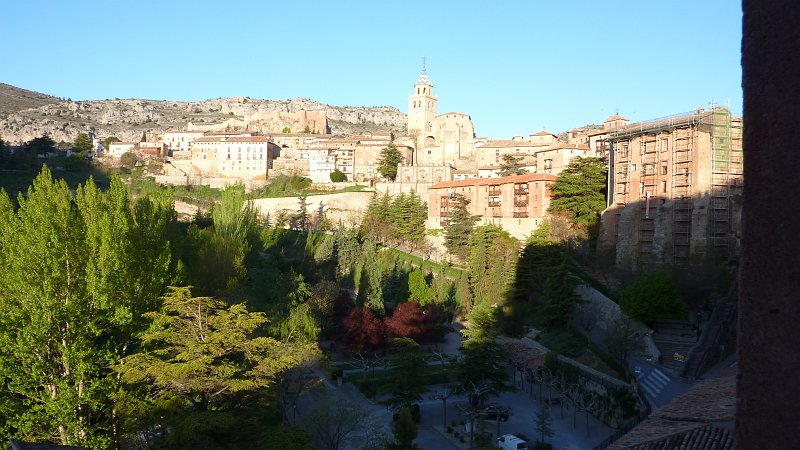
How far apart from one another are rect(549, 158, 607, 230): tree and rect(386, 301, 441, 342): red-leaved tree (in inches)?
437

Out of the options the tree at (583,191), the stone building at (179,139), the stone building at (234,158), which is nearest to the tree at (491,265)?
the tree at (583,191)

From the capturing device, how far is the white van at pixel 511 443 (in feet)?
56.2

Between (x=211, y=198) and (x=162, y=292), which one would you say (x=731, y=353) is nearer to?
(x=162, y=292)

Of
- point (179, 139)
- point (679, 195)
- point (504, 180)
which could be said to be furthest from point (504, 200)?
point (179, 139)

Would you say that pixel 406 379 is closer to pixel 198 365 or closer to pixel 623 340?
pixel 623 340

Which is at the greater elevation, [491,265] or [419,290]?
[491,265]

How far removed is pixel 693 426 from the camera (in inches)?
334

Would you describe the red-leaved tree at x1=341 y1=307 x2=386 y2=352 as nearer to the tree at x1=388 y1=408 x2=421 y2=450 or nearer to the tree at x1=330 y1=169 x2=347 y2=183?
the tree at x1=388 y1=408 x2=421 y2=450

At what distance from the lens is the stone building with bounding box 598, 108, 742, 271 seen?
2633cm

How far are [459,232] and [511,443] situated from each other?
21.5 meters

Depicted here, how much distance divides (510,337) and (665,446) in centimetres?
1821

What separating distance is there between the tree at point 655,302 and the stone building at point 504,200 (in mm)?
13625

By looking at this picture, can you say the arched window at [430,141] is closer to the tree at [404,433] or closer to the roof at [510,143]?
the roof at [510,143]

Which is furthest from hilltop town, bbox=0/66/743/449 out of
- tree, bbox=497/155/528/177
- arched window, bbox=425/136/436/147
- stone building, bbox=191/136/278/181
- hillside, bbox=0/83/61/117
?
hillside, bbox=0/83/61/117
